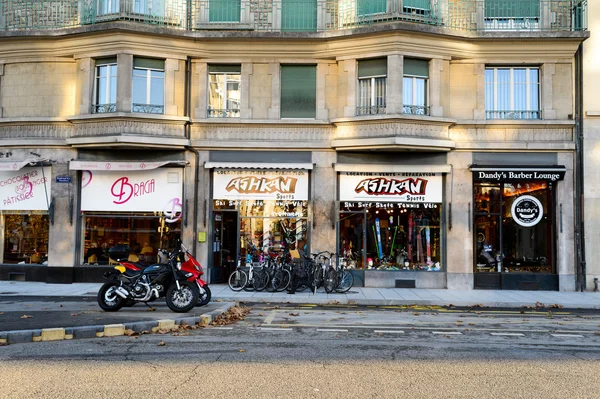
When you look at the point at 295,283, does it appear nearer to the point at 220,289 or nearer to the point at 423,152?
the point at 220,289

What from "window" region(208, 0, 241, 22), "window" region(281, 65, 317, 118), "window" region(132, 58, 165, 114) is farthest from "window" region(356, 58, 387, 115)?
"window" region(132, 58, 165, 114)

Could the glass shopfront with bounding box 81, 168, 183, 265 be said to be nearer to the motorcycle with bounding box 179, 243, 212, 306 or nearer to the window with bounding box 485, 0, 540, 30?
the motorcycle with bounding box 179, 243, 212, 306

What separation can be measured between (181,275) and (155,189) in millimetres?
7352

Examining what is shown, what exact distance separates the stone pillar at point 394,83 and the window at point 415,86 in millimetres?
378

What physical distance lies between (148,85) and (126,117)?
4.70ft

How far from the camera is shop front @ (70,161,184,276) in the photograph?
1777cm

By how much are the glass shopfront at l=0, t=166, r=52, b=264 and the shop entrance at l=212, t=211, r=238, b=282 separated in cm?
556

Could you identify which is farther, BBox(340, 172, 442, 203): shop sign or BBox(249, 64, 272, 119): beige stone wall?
BBox(249, 64, 272, 119): beige stone wall

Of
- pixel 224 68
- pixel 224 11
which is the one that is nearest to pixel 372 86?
pixel 224 68

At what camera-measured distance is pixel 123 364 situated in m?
6.74

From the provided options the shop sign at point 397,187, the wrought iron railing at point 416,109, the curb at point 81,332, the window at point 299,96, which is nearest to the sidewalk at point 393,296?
the shop sign at point 397,187

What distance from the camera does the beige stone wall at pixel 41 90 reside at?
18016 mm

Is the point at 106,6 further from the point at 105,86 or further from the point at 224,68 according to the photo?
the point at 224,68

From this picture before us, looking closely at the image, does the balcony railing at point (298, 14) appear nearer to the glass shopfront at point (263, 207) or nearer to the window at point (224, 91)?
the window at point (224, 91)
